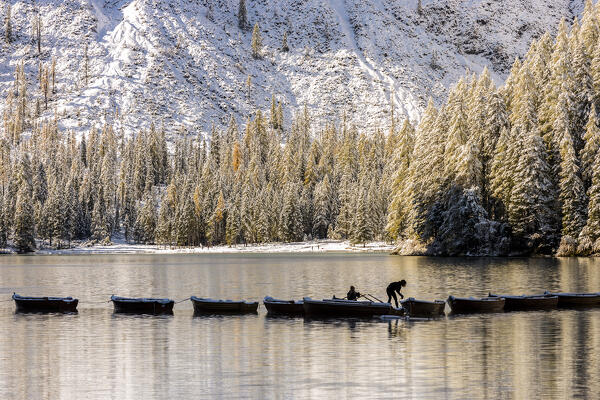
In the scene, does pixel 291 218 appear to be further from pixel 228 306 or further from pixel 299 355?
pixel 299 355

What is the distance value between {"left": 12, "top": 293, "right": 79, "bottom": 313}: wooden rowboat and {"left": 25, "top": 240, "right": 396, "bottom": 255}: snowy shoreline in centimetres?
9390

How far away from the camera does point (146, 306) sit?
1853 inches

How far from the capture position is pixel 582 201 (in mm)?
→ 87500

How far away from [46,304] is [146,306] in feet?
23.0

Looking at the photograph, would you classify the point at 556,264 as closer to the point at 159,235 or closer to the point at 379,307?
the point at 379,307

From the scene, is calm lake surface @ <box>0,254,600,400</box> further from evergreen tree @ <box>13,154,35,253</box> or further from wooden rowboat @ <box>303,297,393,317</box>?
evergreen tree @ <box>13,154,35,253</box>

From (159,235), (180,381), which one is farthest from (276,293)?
(159,235)

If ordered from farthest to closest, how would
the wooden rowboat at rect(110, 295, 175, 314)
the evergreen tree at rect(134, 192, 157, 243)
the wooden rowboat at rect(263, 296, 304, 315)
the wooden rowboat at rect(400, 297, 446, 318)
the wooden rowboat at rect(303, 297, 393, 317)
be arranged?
1. the evergreen tree at rect(134, 192, 157, 243)
2. the wooden rowboat at rect(110, 295, 175, 314)
3. the wooden rowboat at rect(263, 296, 304, 315)
4. the wooden rowboat at rect(303, 297, 393, 317)
5. the wooden rowboat at rect(400, 297, 446, 318)

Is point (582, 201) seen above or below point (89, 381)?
above

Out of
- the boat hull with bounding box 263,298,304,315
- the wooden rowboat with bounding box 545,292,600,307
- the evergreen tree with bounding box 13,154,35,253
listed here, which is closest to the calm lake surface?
the boat hull with bounding box 263,298,304,315

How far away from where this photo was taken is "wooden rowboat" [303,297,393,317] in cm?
4231

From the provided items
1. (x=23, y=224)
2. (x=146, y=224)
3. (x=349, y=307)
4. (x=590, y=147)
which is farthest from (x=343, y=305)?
(x=146, y=224)

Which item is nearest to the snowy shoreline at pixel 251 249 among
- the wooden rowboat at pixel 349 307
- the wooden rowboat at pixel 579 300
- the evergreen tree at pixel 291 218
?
the evergreen tree at pixel 291 218

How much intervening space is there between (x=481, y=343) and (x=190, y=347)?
12.5m
